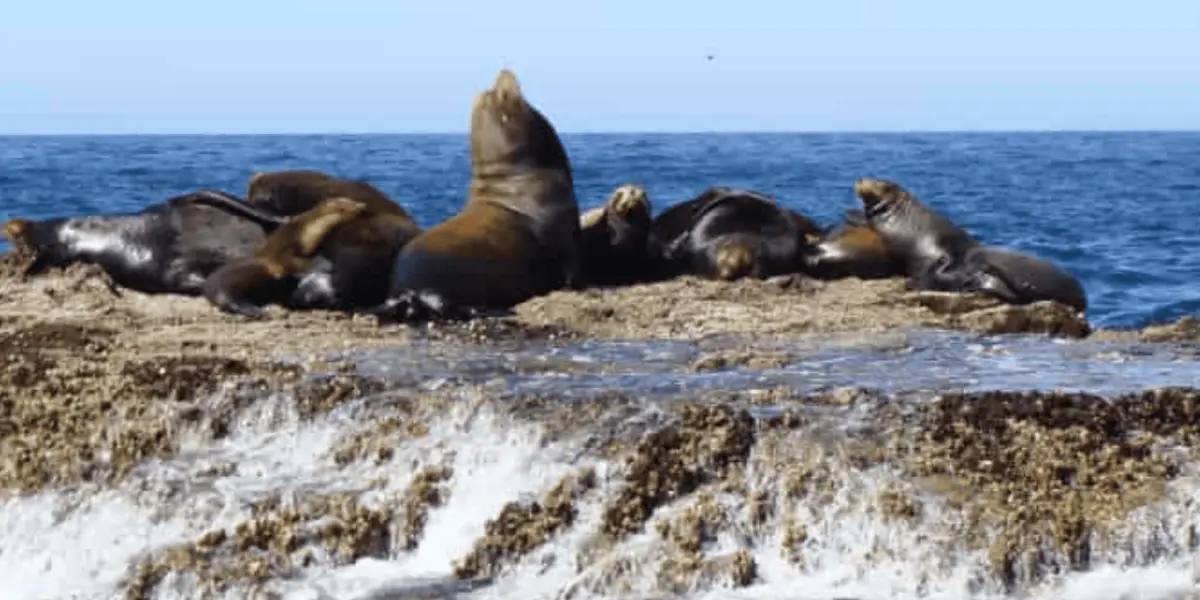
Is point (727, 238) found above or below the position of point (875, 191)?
below

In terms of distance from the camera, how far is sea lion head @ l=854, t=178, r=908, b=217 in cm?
1299

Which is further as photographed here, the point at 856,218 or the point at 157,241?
the point at 856,218

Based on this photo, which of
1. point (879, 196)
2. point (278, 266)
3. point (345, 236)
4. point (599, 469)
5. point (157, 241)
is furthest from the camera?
point (879, 196)

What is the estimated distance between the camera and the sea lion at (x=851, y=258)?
1215 centimetres

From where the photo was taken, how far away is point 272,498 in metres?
7.49

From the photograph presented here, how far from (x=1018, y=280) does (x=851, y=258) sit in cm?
108

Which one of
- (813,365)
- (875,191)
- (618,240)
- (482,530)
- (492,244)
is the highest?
(875,191)

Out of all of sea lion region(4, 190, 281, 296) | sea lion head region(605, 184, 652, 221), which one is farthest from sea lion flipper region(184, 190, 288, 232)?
sea lion head region(605, 184, 652, 221)

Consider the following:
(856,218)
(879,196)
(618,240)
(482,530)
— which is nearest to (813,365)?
(482,530)

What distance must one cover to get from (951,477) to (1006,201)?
2357 cm

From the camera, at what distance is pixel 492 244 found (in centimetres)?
1106

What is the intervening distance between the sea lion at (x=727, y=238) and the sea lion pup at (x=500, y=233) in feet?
2.17

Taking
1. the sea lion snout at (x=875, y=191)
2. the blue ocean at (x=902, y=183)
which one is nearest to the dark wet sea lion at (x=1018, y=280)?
the sea lion snout at (x=875, y=191)

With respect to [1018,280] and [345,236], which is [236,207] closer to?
[345,236]
